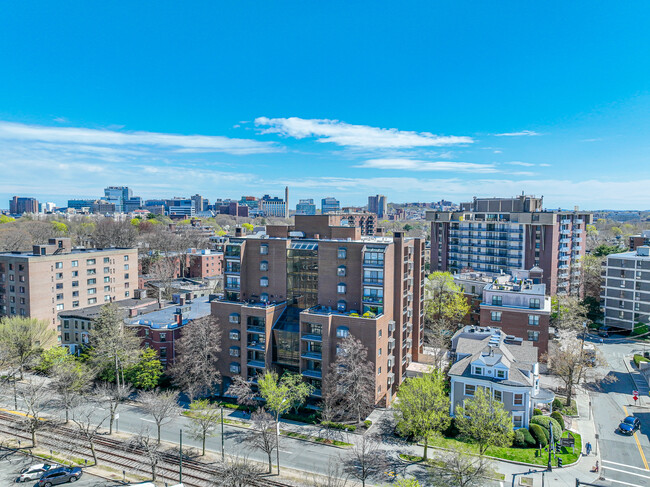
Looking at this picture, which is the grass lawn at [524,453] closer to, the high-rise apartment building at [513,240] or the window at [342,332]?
the window at [342,332]

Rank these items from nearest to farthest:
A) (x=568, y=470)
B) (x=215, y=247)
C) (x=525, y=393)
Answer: (x=568, y=470) < (x=525, y=393) < (x=215, y=247)

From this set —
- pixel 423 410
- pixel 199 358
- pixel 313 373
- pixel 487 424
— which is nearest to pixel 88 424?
pixel 199 358

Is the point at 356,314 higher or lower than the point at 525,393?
higher

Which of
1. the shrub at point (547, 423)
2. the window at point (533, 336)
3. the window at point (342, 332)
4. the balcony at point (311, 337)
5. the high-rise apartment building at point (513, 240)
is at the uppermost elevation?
the high-rise apartment building at point (513, 240)

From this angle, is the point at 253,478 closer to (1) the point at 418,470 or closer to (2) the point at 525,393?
(1) the point at 418,470

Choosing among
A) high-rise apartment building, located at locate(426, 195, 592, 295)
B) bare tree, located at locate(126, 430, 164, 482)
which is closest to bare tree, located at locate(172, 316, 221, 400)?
bare tree, located at locate(126, 430, 164, 482)

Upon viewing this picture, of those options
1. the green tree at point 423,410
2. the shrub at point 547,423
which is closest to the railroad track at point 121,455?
the green tree at point 423,410

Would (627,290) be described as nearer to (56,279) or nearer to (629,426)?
(629,426)

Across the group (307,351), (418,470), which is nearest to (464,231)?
(307,351)
